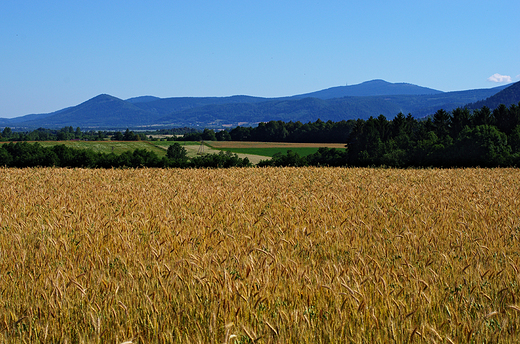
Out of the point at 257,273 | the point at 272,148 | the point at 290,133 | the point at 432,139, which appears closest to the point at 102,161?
the point at 257,273

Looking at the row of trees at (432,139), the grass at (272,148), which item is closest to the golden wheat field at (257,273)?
the row of trees at (432,139)

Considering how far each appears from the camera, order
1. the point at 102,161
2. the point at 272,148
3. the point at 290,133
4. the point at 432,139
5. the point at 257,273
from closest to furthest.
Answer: the point at 257,273 < the point at 102,161 < the point at 432,139 < the point at 272,148 < the point at 290,133

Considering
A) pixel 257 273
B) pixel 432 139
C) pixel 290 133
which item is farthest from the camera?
pixel 290 133

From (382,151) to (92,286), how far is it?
276 ft

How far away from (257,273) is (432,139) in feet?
276

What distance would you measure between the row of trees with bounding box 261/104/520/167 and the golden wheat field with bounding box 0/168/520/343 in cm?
3289

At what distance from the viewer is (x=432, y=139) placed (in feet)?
265

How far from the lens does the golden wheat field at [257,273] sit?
326 centimetres

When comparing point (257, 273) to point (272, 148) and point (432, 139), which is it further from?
point (272, 148)

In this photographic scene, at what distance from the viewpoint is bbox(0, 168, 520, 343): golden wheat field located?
3264 millimetres

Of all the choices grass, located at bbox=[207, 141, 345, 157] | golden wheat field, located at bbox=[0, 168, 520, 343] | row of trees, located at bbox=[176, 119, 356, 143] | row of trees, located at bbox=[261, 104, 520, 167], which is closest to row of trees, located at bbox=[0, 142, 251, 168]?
row of trees, located at bbox=[261, 104, 520, 167]

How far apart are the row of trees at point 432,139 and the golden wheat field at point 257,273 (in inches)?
1295

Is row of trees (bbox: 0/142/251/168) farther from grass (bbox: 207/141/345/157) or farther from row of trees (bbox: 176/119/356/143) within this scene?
row of trees (bbox: 176/119/356/143)

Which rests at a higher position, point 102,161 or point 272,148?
point 102,161
